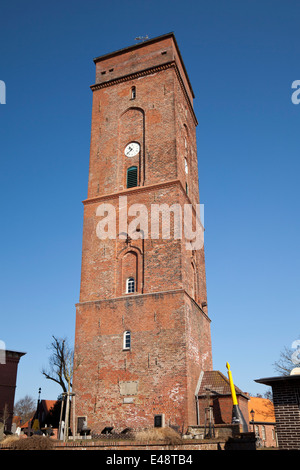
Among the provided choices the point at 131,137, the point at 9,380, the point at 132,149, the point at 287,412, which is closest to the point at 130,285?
the point at 132,149

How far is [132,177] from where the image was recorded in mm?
25578

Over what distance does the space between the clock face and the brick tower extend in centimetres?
7

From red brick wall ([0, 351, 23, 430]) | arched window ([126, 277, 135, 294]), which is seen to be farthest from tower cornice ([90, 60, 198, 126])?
→ red brick wall ([0, 351, 23, 430])

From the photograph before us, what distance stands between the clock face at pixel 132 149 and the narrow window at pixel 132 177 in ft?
3.24

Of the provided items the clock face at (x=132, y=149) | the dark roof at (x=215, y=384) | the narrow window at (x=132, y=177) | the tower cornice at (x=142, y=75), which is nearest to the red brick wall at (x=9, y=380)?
the dark roof at (x=215, y=384)

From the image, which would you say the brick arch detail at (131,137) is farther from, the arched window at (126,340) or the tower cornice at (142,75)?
the arched window at (126,340)

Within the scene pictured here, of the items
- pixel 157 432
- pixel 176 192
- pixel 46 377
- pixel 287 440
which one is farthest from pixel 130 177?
pixel 287 440

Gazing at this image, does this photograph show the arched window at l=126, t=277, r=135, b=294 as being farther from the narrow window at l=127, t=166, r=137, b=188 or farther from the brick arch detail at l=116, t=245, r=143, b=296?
the narrow window at l=127, t=166, r=137, b=188

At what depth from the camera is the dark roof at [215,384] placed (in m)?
20.6

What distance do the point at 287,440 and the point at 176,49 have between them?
24812mm

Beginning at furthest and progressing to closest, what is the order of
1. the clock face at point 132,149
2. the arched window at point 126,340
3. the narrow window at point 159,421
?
the clock face at point 132,149 → the arched window at point 126,340 → the narrow window at point 159,421

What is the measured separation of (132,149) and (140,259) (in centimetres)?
737
